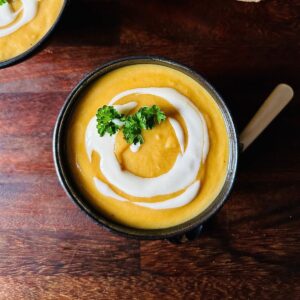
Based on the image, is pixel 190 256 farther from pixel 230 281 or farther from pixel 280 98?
pixel 280 98

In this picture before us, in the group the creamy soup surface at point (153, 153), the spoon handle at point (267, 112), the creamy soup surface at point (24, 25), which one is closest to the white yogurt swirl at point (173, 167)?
the creamy soup surface at point (153, 153)

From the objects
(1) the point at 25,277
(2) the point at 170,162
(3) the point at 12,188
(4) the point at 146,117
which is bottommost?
(1) the point at 25,277

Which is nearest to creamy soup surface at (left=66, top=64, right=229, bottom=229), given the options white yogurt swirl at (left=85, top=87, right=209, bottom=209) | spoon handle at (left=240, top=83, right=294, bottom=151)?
white yogurt swirl at (left=85, top=87, right=209, bottom=209)

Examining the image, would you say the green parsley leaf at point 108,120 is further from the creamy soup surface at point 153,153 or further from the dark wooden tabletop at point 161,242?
the dark wooden tabletop at point 161,242

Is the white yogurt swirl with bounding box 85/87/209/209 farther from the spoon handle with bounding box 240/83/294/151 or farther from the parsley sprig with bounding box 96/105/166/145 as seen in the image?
the spoon handle with bounding box 240/83/294/151

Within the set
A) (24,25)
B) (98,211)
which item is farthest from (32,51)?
(98,211)

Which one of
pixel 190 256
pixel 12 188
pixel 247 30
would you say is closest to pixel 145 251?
pixel 190 256

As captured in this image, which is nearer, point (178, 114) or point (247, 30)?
point (178, 114)

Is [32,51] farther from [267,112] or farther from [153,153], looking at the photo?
[267,112]
